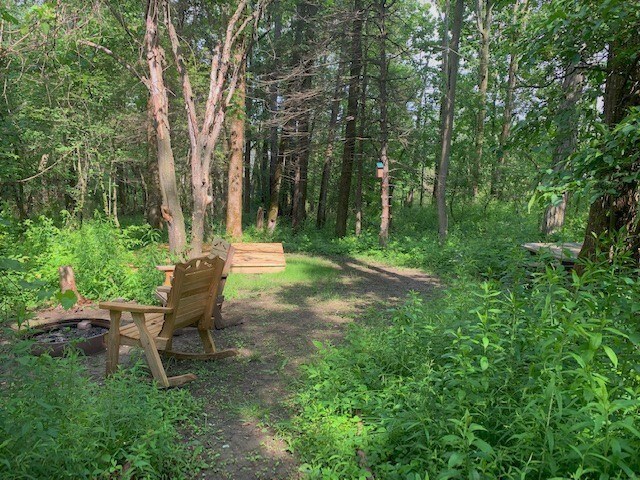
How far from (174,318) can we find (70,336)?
1.90 m

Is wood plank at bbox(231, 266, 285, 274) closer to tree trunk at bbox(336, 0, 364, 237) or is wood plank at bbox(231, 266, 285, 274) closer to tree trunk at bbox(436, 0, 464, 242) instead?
tree trunk at bbox(336, 0, 364, 237)

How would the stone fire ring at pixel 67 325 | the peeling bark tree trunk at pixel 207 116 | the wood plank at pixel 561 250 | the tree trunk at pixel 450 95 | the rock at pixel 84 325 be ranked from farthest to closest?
the tree trunk at pixel 450 95
the peeling bark tree trunk at pixel 207 116
the rock at pixel 84 325
the stone fire ring at pixel 67 325
the wood plank at pixel 561 250

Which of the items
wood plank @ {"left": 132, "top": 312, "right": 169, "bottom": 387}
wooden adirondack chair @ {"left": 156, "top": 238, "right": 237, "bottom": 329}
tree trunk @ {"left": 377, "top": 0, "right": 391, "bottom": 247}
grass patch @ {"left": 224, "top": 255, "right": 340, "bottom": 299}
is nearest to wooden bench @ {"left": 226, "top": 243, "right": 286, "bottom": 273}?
grass patch @ {"left": 224, "top": 255, "right": 340, "bottom": 299}

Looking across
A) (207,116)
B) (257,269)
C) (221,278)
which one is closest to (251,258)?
(257,269)

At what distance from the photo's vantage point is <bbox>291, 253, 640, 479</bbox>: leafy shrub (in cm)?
198

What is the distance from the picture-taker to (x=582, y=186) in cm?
276

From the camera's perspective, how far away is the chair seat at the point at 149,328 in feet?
13.1

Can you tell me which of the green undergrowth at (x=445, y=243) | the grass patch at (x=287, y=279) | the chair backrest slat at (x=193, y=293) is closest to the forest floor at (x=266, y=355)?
the grass patch at (x=287, y=279)

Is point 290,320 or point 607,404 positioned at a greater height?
point 607,404

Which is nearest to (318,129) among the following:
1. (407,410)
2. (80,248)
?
(80,248)

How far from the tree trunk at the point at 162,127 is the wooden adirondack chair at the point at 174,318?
3.29 meters

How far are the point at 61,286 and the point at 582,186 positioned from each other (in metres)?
6.68

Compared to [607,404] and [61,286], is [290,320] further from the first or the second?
[607,404]

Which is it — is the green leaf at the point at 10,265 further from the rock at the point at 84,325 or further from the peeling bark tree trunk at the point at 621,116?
the peeling bark tree trunk at the point at 621,116
